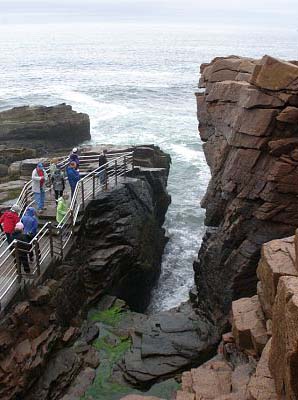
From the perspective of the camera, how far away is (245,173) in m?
18.7

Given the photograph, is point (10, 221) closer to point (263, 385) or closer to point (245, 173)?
Answer: point (245, 173)

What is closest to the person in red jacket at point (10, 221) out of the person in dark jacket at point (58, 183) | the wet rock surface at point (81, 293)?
the wet rock surface at point (81, 293)

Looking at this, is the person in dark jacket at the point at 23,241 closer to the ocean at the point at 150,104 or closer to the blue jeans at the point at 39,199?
the blue jeans at the point at 39,199

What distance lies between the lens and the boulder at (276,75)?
16797mm

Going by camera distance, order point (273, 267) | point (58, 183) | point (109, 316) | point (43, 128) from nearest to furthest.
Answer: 1. point (273, 267)
2. point (109, 316)
3. point (58, 183)
4. point (43, 128)

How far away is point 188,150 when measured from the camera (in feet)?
170

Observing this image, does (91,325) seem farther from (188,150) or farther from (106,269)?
(188,150)

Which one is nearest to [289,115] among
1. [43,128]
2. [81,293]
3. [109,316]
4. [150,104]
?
[109,316]

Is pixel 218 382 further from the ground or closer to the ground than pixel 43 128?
further from the ground

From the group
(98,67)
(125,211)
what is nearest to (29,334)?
(125,211)

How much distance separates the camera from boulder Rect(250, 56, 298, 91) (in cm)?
1680

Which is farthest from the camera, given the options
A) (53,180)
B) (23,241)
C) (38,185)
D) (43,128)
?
(43,128)

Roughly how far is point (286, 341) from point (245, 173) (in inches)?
424

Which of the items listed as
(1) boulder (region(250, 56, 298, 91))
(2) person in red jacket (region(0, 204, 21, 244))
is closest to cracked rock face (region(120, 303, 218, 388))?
(2) person in red jacket (region(0, 204, 21, 244))
